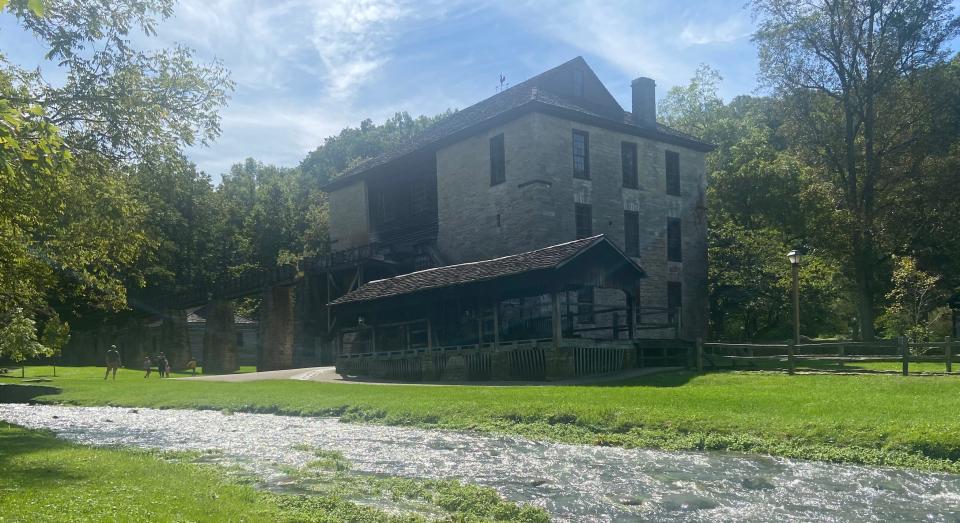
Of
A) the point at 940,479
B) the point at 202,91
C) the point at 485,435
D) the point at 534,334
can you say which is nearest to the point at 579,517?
the point at 940,479

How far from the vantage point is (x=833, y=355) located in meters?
27.9

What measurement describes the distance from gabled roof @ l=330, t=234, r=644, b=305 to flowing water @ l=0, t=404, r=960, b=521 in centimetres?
1046

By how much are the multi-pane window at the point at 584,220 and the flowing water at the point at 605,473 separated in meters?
22.3

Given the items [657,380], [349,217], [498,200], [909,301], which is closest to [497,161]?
[498,200]

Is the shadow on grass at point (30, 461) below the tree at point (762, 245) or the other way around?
below

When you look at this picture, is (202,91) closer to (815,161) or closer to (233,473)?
(233,473)

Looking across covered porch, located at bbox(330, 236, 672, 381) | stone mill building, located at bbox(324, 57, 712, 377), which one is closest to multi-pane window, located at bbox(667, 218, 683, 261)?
stone mill building, located at bbox(324, 57, 712, 377)

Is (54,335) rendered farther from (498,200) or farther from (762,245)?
(762,245)

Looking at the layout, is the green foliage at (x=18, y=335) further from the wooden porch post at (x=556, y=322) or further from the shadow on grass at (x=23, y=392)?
the wooden porch post at (x=556, y=322)

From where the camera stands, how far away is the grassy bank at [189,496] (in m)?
8.05

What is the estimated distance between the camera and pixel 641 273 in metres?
28.8

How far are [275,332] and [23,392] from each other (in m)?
17.0

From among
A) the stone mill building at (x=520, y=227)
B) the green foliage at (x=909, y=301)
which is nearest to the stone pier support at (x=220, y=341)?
the stone mill building at (x=520, y=227)

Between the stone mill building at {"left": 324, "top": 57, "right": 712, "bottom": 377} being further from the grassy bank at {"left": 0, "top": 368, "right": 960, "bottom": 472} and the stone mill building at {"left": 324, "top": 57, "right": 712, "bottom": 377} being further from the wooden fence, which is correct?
the grassy bank at {"left": 0, "top": 368, "right": 960, "bottom": 472}
